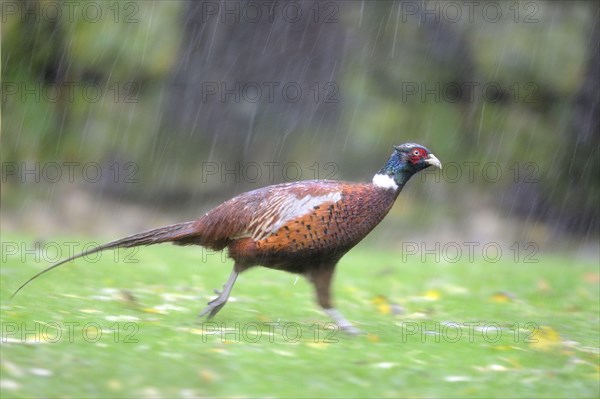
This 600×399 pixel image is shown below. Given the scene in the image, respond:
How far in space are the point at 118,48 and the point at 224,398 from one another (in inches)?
551

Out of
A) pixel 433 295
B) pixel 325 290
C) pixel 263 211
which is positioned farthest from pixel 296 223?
pixel 433 295

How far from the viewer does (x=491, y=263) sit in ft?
51.1

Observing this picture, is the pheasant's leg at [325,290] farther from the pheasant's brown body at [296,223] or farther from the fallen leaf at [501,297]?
the fallen leaf at [501,297]

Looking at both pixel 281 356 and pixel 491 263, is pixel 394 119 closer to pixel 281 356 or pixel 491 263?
pixel 491 263

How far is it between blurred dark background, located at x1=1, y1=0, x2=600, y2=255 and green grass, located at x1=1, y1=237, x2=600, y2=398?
22.6 feet

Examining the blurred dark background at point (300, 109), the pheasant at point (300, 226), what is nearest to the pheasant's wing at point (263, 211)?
the pheasant at point (300, 226)

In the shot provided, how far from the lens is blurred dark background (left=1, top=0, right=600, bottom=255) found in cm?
1891

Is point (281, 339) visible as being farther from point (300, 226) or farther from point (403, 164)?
point (403, 164)

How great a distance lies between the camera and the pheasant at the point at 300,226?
787 cm

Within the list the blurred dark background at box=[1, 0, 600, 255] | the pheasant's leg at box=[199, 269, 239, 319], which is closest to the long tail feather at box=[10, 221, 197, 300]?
the pheasant's leg at box=[199, 269, 239, 319]

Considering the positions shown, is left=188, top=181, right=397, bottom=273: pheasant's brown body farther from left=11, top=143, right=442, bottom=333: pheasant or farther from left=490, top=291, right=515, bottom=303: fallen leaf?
left=490, top=291, right=515, bottom=303: fallen leaf

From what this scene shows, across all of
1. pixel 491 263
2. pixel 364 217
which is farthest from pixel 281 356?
pixel 491 263

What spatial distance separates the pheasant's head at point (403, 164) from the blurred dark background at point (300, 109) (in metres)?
10.9

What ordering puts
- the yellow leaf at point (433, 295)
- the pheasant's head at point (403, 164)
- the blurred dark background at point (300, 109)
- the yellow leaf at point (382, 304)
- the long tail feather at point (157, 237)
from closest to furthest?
the long tail feather at point (157, 237), the pheasant's head at point (403, 164), the yellow leaf at point (382, 304), the yellow leaf at point (433, 295), the blurred dark background at point (300, 109)
